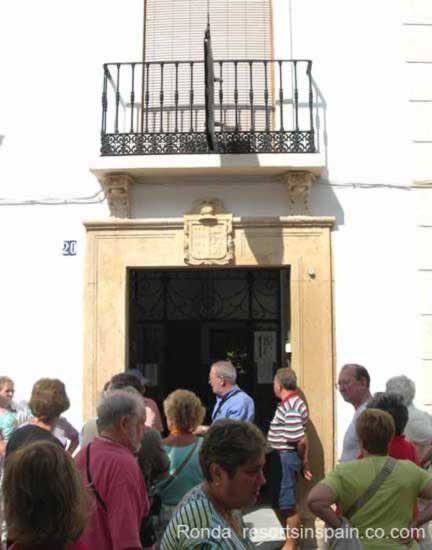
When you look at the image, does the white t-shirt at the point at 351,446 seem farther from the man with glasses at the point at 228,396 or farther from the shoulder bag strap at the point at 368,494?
the shoulder bag strap at the point at 368,494

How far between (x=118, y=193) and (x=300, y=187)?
1796 mm

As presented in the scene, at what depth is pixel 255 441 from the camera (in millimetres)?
2529

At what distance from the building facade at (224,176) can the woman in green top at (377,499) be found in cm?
360

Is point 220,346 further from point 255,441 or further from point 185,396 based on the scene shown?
point 255,441

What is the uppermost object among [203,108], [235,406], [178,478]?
[203,108]

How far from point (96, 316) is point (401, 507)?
4.40 meters

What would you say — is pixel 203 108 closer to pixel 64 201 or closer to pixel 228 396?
pixel 64 201

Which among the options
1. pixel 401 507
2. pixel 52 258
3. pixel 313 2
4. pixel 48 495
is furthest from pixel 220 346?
pixel 48 495

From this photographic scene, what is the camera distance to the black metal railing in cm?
738

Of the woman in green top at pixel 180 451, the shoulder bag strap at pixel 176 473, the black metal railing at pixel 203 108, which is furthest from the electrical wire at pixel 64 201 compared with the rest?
the shoulder bag strap at pixel 176 473

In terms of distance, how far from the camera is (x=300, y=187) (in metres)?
7.33

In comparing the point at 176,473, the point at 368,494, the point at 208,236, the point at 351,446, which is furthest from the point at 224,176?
the point at 368,494

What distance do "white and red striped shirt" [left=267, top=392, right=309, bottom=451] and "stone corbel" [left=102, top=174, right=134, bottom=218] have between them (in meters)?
2.46

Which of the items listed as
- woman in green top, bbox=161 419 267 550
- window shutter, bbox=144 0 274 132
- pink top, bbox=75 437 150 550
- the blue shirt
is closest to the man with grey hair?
pink top, bbox=75 437 150 550
